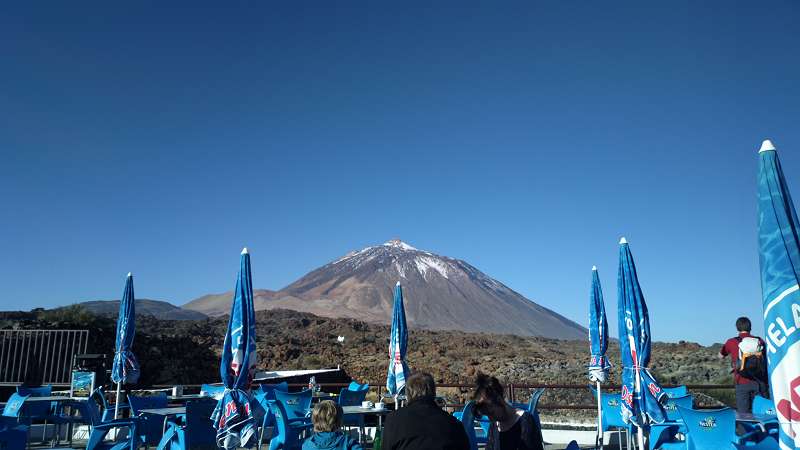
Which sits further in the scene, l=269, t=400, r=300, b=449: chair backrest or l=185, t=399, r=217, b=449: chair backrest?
l=269, t=400, r=300, b=449: chair backrest

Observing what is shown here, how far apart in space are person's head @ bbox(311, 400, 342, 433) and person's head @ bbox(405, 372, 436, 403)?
90cm

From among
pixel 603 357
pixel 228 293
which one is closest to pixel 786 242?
pixel 603 357

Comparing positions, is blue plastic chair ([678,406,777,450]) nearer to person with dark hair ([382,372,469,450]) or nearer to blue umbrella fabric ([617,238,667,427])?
blue umbrella fabric ([617,238,667,427])

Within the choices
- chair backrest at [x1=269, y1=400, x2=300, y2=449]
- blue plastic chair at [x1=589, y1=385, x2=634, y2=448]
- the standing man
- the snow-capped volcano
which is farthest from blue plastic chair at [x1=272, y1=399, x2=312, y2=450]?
the snow-capped volcano

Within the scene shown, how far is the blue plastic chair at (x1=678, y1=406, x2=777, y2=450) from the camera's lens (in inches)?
195

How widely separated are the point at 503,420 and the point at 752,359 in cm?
438

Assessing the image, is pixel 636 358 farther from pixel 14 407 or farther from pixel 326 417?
pixel 14 407

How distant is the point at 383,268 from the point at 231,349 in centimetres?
14182

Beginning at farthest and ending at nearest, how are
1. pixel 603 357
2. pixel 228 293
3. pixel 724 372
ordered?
pixel 228 293, pixel 724 372, pixel 603 357

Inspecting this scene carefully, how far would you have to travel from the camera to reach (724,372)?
27.2 meters

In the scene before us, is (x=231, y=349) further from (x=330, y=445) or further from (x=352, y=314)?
(x=352, y=314)

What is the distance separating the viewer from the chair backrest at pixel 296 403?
7.69 metres

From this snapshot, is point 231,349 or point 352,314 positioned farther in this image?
point 352,314

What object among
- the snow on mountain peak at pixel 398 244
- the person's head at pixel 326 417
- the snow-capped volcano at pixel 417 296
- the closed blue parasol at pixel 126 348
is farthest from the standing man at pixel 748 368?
the snow on mountain peak at pixel 398 244
